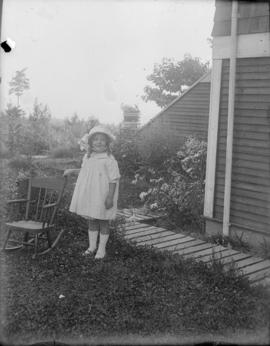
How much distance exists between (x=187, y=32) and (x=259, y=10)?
1113 millimetres

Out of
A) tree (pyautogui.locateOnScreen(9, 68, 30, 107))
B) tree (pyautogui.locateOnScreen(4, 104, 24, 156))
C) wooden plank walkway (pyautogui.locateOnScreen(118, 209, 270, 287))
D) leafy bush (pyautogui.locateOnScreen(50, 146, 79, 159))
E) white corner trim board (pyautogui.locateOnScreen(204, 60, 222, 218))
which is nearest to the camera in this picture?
wooden plank walkway (pyautogui.locateOnScreen(118, 209, 270, 287))

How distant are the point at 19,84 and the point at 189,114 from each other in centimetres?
638

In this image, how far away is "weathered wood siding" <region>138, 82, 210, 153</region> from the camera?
1032 centimetres

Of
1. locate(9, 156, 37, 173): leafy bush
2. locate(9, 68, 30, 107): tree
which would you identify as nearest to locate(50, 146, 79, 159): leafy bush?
locate(9, 156, 37, 173): leafy bush

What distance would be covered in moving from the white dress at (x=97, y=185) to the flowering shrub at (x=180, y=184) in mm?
1916

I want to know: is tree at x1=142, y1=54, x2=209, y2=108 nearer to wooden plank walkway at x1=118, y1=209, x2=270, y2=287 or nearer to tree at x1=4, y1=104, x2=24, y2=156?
tree at x1=4, y1=104, x2=24, y2=156

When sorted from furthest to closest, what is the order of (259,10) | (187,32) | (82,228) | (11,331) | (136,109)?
(136,109) → (82,228) → (259,10) → (187,32) → (11,331)

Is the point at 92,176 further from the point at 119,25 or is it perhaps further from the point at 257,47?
the point at 257,47

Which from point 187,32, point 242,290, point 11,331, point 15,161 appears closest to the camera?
point 11,331

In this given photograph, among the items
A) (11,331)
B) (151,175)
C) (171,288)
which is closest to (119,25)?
(171,288)

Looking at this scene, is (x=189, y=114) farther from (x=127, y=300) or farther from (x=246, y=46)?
(x=127, y=300)

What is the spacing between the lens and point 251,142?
5.22m

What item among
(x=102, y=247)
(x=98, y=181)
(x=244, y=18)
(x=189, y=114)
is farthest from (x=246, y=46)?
(x=189, y=114)

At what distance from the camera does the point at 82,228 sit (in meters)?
5.57
